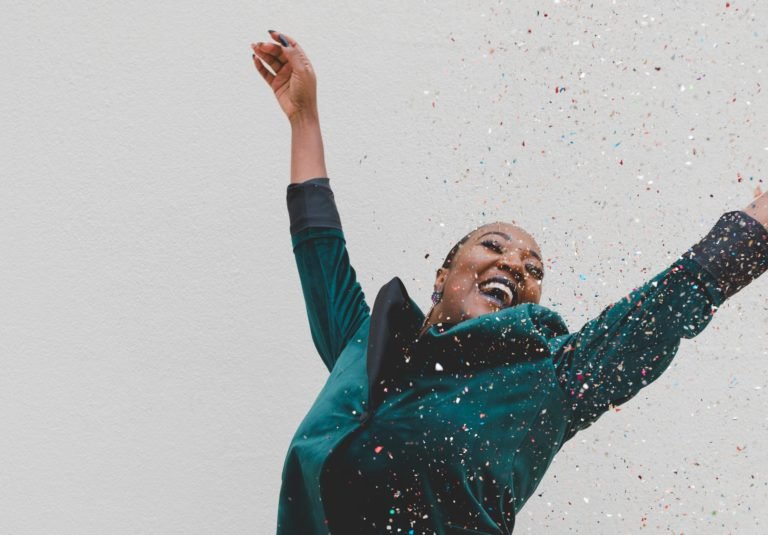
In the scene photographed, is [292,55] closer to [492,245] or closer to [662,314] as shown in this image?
[492,245]

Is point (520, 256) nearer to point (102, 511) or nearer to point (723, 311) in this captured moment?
point (723, 311)

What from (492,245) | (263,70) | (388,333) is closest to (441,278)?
(492,245)

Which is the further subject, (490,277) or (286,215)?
(286,215)

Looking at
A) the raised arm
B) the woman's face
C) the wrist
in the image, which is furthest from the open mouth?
the wrist

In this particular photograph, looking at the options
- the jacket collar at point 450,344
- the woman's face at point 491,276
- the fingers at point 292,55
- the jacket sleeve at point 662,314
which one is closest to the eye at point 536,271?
the woman's face at point 491,276

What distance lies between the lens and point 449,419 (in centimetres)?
99

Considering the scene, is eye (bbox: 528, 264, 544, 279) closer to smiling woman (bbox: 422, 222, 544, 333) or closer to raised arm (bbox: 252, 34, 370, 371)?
smiling woman (bbox: 422, 222, 544, 333)

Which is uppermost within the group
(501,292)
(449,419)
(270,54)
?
(270,54)

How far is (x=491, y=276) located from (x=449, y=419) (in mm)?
205

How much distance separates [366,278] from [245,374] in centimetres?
20

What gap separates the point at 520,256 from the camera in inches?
45.7

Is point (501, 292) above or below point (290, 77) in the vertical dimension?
below

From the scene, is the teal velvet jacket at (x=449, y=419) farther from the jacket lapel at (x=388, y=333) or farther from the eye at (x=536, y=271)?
the eye at (x=536, y=271)

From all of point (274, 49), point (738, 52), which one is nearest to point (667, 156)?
point (738, 52)
